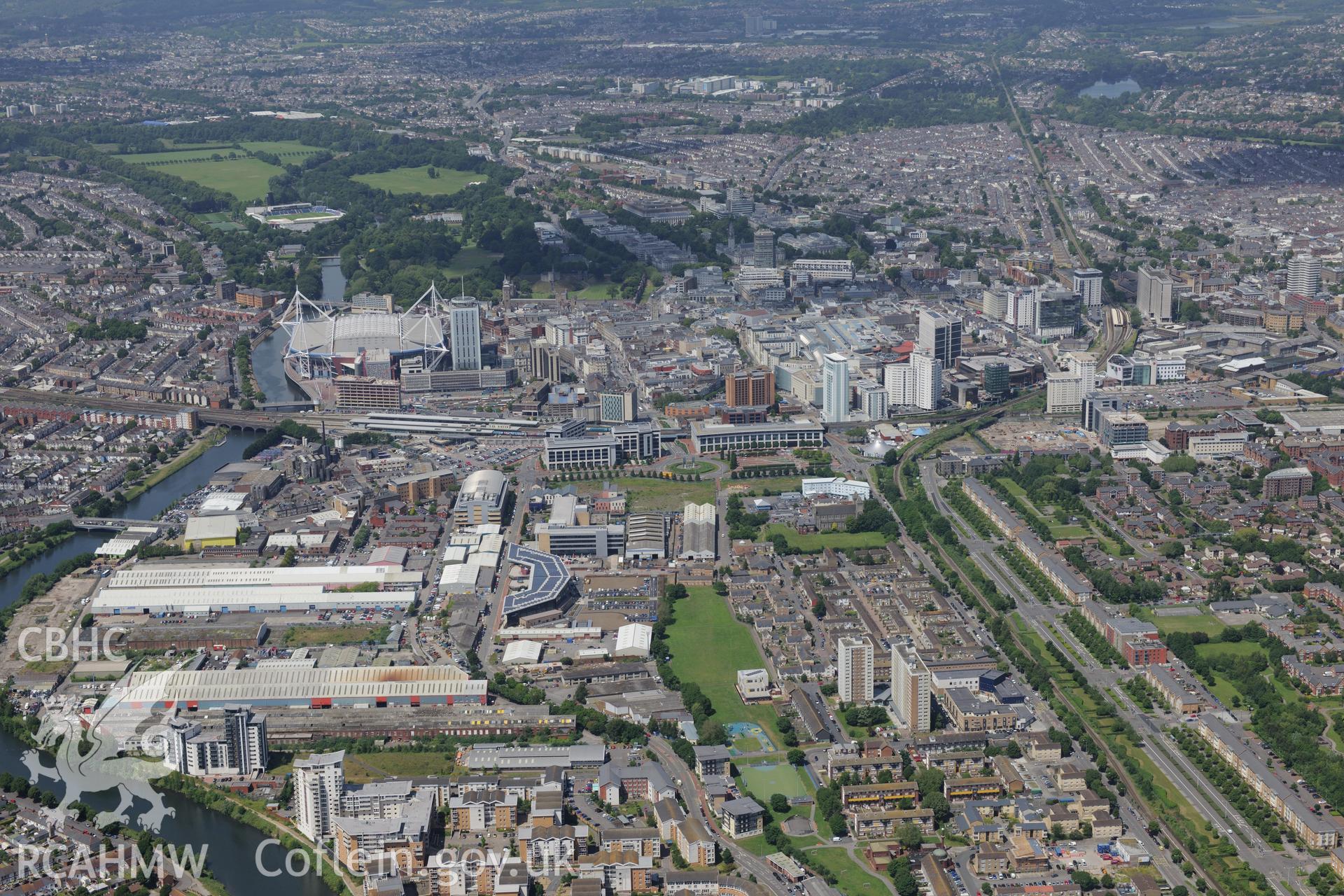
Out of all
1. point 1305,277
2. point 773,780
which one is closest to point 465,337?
point 1305,277

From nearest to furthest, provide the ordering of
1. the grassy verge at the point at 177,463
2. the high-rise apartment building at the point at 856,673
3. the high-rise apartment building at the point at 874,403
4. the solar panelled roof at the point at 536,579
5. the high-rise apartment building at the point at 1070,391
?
the high-rise apartment building at the point at 856,673 < the solar panelled roof at the point at 536,579 < the grassy verge at the point at 177,463 < the high-rise apartment building at the point at 874,403 < the high-rise apartment building at the point at 1070,391

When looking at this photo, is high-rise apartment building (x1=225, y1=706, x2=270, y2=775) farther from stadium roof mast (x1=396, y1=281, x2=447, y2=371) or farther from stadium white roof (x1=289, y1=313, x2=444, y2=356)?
stadium white roof (x1=289, y1=313, x2=444, y2=356)

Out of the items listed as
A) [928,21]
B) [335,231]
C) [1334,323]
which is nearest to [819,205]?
[335,231]

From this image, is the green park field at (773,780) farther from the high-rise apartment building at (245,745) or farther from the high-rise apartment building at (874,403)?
the high-rise apartment building at (874,403)

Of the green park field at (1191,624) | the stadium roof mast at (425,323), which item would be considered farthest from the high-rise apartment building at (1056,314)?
the green park field at (1191,624)

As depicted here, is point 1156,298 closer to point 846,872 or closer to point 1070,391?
point 1070,391

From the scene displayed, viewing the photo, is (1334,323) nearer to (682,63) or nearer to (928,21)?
(682,63)
